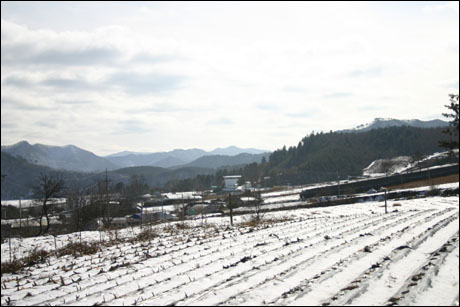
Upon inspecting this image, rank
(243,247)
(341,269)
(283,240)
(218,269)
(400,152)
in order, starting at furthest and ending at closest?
1. (400,152)
2. (283,240)
3. (243,247)
4. (218,269)
5. (341,269)

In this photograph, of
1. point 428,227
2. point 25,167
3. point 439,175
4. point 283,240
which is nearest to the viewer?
point 283,240

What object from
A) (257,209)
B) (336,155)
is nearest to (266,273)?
(257,209)

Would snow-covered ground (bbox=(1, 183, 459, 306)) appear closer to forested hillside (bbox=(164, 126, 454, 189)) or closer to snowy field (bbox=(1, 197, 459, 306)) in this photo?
snowy field (bbox=(1, 197, 459, 306))

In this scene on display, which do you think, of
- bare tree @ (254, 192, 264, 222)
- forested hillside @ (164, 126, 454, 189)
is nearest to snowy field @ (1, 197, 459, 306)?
bare tree @ (254, 192, 264, 222)

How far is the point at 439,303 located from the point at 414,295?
391 mm

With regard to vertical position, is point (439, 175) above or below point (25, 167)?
below

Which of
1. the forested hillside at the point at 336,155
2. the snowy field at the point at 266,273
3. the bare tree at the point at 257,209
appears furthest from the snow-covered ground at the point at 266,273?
the forested hillside at the point at 336,155

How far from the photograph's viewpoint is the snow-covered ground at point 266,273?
6.09m

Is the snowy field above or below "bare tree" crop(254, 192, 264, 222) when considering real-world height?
above

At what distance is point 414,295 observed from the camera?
5.86 m

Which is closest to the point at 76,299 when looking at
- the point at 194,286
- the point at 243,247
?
the point at 194,286

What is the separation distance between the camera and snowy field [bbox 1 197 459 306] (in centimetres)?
609

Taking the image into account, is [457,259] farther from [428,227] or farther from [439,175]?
[439,175]

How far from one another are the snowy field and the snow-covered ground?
0.8 inches
